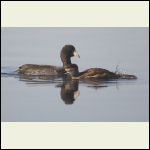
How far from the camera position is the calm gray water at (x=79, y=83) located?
12688 mm

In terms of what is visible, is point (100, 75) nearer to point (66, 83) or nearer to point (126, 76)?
point (126, 76)

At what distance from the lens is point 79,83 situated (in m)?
14.1

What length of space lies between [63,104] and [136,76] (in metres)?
1.65

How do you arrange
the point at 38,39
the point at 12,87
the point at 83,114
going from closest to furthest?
the point at 83,114, the point at 12,87, the point at 38,39

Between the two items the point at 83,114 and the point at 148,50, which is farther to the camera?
the point at 148,50

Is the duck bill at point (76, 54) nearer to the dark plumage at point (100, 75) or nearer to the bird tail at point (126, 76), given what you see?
the dark plumage at point (100, 75)

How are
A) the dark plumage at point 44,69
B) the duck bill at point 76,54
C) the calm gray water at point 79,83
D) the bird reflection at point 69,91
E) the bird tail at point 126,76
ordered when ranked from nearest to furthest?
the calm gray water at point 79,83 < the bird reflection at point 69,91 < the bird tail at point 126,76 < the dark plumage at point 44,69 < the duck bill at point 76,54

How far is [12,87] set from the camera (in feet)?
44.7

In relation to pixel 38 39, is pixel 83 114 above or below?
below

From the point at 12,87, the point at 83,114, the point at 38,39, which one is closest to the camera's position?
the point at 83,114

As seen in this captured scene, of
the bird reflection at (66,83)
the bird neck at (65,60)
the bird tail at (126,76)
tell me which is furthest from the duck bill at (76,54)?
the bird tail at (126,76)

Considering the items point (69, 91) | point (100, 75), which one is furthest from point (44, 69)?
point (69, 91)

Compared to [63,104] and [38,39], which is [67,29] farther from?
[63,104]

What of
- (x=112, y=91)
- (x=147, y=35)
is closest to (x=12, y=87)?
(x=112, y=91)
